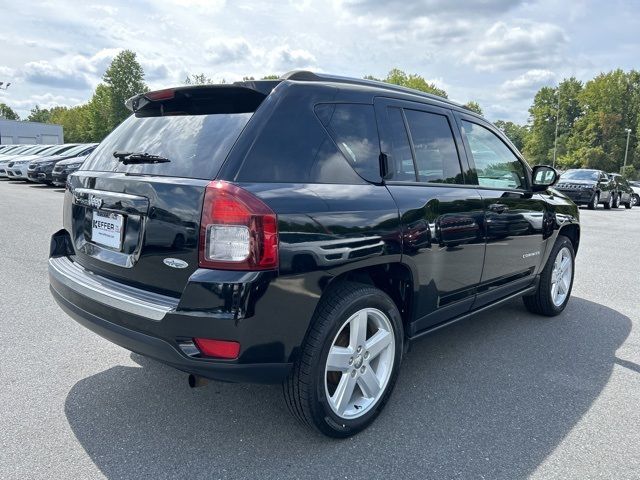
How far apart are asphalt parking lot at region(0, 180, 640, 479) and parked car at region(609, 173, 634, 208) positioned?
1967 centimetres

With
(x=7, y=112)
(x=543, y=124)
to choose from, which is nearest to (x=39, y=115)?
(x=7, y=112)

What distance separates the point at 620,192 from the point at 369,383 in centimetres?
2301

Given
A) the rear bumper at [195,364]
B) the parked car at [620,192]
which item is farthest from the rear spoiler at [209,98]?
the parked car at [620,192]

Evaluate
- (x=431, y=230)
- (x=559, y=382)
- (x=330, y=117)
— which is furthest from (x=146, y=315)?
(x=559, y=382)

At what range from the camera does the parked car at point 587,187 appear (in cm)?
1892

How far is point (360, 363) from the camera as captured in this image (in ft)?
9.02

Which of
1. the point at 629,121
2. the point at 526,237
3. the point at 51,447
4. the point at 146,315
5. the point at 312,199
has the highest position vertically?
the point at 629,121

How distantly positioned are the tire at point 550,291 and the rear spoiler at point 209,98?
11.0 ft

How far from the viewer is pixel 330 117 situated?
2.72 m

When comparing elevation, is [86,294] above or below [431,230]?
below

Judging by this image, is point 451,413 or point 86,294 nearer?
point 86,294

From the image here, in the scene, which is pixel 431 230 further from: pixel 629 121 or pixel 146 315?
pixel 629 121

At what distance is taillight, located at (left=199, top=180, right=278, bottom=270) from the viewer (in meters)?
2.20

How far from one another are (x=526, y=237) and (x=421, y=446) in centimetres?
223
